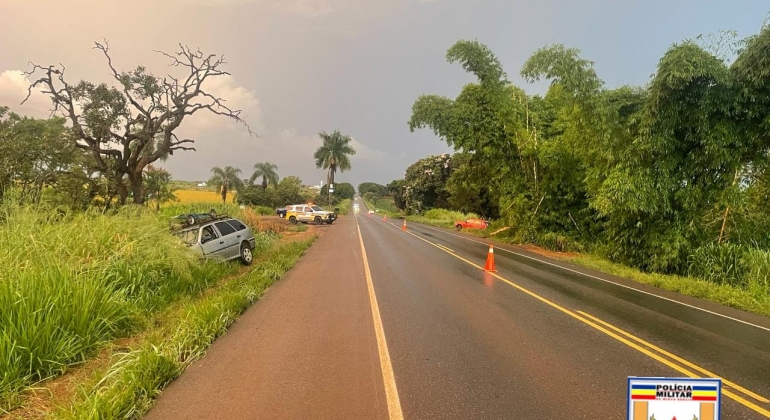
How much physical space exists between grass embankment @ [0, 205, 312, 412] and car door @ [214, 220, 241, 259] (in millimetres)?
2370

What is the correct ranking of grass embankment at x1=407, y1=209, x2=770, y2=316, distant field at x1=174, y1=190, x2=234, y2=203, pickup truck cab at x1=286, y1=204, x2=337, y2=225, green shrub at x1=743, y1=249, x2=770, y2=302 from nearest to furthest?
grass embankment at x1=407, y1=209, x2=770, y2=316, green shrub at x1=743, y1=249, x2=770, y2=302, pickup truck cab at x1=286, y1=204, x2=337, y2=225, distant field at x1=174, y1=190, x2=234, y2=203

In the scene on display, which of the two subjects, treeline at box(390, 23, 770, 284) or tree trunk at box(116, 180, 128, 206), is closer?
treeline at box(390, 23, 770, 284)

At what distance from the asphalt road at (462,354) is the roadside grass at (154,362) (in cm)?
20

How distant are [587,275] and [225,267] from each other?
11201 millimetres

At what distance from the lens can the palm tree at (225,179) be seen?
6525 centimetres

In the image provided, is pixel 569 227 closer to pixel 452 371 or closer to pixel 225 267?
pixel 225 267

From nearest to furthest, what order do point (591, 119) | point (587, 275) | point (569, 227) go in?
point (587, 275), point (591, 119), point (569, 227)

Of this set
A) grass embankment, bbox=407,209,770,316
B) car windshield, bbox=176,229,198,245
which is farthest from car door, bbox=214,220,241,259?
grass embankment, bbox=407,209,770,316

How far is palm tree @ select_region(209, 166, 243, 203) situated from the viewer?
214ft

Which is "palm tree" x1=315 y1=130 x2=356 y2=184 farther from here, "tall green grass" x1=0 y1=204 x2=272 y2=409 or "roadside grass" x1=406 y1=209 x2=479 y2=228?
"tall green grass" x1=0 y1=204 x2=272 y2=409

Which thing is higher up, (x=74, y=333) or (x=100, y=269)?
(x=100, y=269)

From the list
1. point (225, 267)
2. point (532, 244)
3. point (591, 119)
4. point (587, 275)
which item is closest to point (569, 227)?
point (532, 244)

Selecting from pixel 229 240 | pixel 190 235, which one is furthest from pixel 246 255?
pixel 190 235

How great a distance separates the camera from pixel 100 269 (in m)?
7.28
